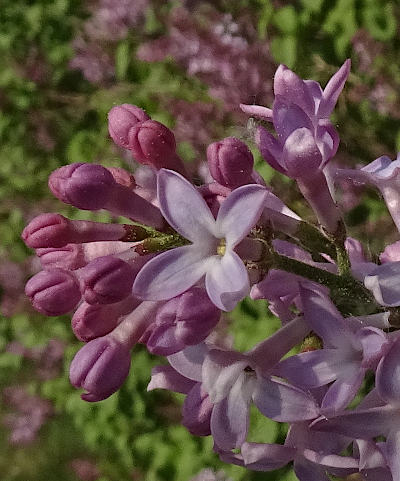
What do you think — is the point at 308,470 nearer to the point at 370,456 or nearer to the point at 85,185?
the point at 370,456

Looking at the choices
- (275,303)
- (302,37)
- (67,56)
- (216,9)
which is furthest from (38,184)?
(275,303)

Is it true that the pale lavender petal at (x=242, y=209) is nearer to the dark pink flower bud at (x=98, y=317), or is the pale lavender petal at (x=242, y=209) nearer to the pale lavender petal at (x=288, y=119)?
the pale lavender petal at (x=288, y=119)

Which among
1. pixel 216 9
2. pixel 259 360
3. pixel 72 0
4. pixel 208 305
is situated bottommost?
pixel 72 0

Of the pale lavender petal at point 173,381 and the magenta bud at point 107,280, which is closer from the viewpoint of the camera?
the magenta bud at point 107,280

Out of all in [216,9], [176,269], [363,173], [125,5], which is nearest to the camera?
→ [176,269]

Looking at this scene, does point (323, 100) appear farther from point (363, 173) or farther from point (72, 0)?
point (72, 0)

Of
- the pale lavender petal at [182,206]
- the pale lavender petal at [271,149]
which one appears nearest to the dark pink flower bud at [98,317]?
the pale lavender petal at [182,206]

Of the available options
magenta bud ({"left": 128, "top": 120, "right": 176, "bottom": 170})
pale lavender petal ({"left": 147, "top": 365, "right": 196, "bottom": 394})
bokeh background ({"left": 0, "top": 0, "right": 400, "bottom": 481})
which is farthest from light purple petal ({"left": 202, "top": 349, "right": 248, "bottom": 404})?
bokeh background ({"left": 0, "top": 0, "right": 400, "bottom": 481})
